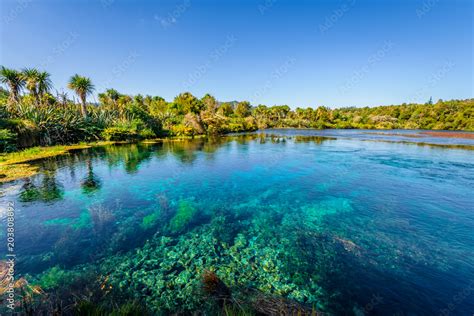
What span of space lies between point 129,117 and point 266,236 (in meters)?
50.8

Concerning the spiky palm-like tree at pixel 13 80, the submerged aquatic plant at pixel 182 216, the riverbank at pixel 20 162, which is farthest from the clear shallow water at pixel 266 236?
the spiky palm-like tree at pixel 13 80

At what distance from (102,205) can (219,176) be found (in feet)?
29.3

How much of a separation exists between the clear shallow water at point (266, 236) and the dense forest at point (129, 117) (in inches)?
721

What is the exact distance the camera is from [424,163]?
21.5 m

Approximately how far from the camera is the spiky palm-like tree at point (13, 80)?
29.1 m

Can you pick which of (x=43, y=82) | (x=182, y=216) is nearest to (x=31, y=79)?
(x=43, y=82)

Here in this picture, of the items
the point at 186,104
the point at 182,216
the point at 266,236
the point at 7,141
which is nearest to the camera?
the point at 266,236

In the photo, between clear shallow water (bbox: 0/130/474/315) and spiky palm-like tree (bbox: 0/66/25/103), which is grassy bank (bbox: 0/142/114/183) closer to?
clear shallow water (bbox: 0/130/474/315)

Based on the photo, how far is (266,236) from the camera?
8562 mm

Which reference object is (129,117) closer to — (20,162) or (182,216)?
(20,162)

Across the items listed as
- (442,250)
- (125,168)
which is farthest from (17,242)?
(442,250)

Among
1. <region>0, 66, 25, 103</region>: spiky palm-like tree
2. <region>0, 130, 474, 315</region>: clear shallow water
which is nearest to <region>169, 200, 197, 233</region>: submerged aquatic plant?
<region>0, 130, 474, 315</region>: clear shallow water

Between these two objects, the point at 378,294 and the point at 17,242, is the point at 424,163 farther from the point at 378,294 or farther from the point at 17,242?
the point at 17,242

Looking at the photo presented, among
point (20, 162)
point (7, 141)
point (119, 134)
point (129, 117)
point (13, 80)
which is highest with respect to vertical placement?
point (13, 80)
